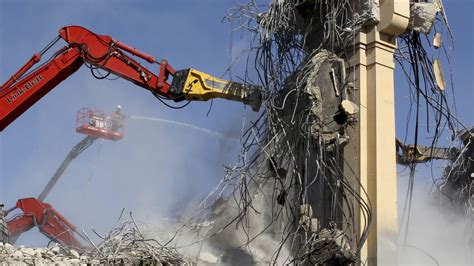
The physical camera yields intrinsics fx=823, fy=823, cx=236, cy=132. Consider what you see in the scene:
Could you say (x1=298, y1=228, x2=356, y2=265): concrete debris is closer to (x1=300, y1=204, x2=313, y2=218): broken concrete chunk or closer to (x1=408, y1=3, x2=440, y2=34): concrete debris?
(x1=300, y1=204, x2=313, y2=218): broken concrete chunk

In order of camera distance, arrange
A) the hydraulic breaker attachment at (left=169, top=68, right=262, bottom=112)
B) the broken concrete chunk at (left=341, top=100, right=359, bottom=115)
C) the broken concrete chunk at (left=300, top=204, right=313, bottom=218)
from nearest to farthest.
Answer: the broken concrete chunk at (left=341, top=100, right=359, bottom=115) < the broken concrete chunk at (left=300, top=204, right=313, bottom=218) < the hydraulic breaker attachment at (left=169, top=68, right=262, bottom=112)

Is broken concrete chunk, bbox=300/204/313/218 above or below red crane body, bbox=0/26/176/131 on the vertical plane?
below

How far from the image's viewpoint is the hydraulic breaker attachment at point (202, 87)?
36.6 ft

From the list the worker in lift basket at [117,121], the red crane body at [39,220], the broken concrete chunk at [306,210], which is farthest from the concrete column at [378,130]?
the worker in lift basket at [117,121]

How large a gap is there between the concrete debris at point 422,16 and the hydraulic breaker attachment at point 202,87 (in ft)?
8.69

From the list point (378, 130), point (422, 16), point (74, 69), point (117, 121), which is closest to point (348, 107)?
point (378, 130)

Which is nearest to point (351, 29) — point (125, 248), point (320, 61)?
point (320, 61)

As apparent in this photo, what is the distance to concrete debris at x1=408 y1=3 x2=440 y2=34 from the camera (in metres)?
8.90

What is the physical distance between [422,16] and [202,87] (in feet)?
12.7

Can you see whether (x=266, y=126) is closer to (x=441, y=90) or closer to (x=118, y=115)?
(x=441, y=90)

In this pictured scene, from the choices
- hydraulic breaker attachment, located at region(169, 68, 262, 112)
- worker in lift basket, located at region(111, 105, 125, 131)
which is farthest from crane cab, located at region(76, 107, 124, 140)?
hydraulic breaker attachment, located at region(169, 68, 262, 112)

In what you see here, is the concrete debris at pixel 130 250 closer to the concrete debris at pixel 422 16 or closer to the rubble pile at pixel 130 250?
the rubble pile at pixel 130 250

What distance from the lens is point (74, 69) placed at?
14.0 m

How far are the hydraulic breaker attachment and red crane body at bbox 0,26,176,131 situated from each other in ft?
0.74
